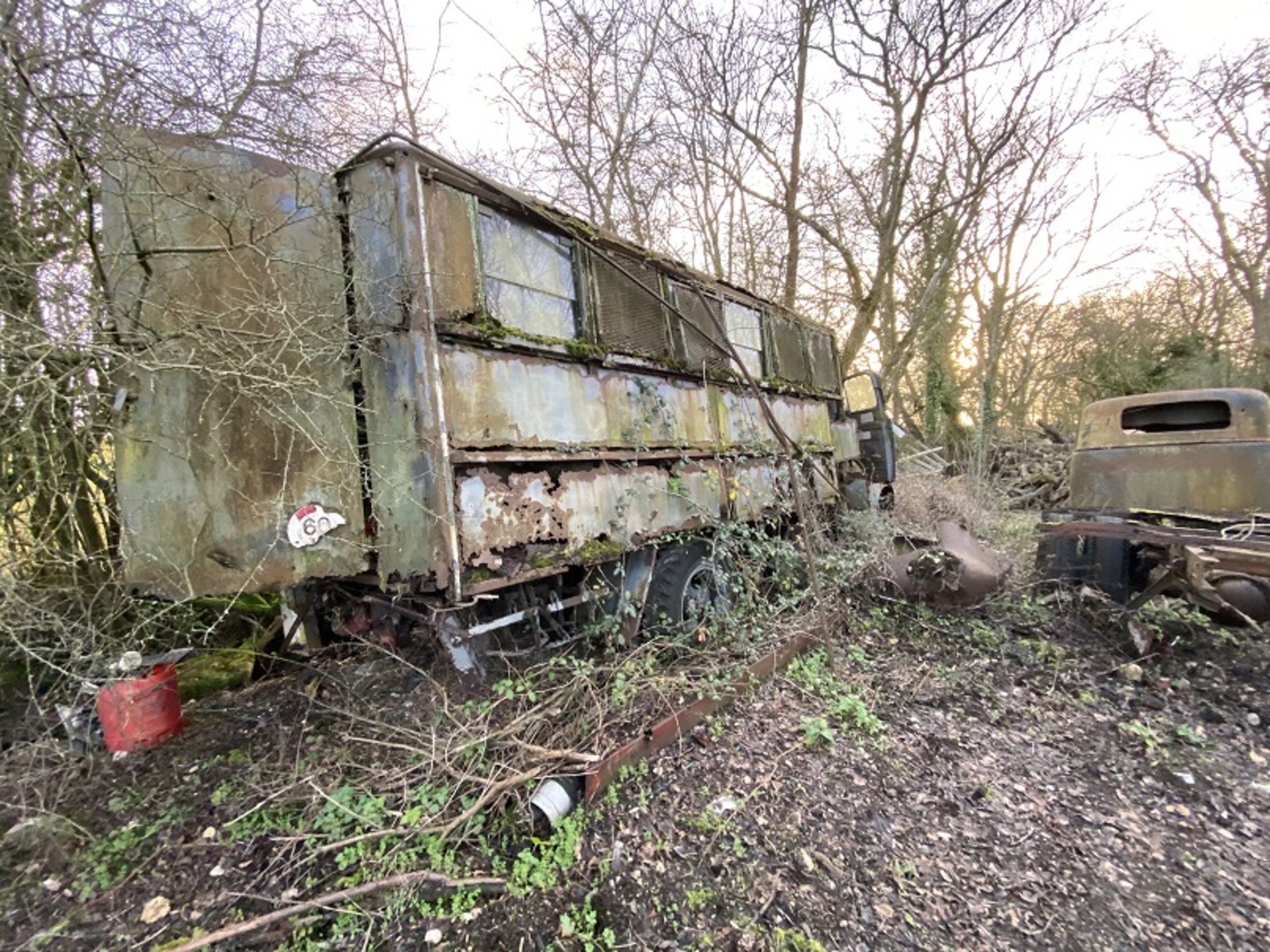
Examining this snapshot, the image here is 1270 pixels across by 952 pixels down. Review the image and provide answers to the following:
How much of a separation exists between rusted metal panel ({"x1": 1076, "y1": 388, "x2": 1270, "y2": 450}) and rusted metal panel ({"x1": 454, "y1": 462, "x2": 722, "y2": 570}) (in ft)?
12.1

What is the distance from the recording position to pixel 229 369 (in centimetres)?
283

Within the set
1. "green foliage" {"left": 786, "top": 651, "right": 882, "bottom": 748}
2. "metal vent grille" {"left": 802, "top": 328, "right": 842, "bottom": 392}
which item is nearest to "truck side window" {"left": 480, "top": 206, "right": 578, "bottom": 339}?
"green foliage" {"left": 786, "top": 651, "right": 882, "bottom": 748}

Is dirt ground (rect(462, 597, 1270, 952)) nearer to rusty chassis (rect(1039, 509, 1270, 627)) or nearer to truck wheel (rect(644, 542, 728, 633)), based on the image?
rusty chassis (rect(1039, 509, 1270, 627))

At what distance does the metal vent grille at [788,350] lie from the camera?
6388mm

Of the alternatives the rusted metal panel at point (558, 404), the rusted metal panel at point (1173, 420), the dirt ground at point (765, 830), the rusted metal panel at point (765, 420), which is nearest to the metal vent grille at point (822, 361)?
the rusted metal panel at point (765, 420)

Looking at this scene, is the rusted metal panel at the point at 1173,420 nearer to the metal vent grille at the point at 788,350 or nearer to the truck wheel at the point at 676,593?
the metal vent grille at the point at 788,350

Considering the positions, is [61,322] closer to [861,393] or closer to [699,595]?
[699,595]

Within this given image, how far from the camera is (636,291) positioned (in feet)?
14.7

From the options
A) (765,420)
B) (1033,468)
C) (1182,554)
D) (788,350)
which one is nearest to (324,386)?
(765,420)

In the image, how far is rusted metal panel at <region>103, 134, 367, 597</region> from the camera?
9.27ft

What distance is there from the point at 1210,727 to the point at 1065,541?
1.82 metres

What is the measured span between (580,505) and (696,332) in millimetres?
2074

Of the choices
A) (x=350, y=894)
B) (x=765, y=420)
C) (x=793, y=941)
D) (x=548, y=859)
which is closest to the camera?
(x=793, y=941)

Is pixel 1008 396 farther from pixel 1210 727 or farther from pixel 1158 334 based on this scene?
pixel 1210 727
